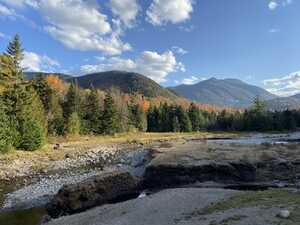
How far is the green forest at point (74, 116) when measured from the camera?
188 feet

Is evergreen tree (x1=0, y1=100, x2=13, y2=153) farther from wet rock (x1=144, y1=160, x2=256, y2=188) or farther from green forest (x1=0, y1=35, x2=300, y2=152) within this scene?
wet rock (x1=144, y1=160, x2=256, y2=188)

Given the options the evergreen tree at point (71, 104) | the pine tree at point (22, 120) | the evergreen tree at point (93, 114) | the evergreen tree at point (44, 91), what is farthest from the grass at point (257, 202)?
the evergreen tree at point (93, 114)

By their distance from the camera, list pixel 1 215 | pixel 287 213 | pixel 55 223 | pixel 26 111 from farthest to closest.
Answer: pixel 26 111 < pixel 1 215 < pixel 55 223 < pixel 287 213

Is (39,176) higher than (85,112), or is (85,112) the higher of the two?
(85,112)

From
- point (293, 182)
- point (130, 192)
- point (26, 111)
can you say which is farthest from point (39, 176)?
point (293, 182)

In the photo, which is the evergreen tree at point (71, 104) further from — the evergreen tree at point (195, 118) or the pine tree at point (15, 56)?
the evergreen tree at point (195, 118)

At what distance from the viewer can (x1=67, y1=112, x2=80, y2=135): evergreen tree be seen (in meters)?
87.1

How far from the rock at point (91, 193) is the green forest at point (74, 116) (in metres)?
25.6

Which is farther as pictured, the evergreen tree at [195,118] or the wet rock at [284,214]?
the evergreen tree at [195,118]

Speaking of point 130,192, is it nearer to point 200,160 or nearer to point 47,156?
point 200,160

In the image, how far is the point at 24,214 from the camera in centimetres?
2539

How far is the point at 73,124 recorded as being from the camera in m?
88.1

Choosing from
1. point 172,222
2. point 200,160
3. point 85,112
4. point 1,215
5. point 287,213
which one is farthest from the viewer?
point 85,112

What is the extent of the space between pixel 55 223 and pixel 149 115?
395ft
